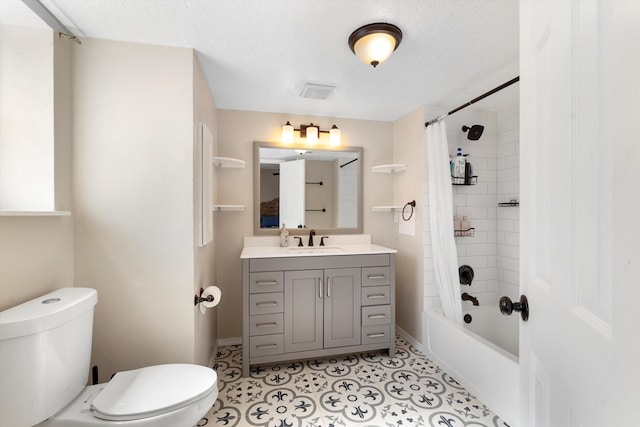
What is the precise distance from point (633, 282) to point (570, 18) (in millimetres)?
528

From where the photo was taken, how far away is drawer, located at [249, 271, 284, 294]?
6.73 ft

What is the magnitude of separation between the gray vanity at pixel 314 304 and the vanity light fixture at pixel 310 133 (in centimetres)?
109

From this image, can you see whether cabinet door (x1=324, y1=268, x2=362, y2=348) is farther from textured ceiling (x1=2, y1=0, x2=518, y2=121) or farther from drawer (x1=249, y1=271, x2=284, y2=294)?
textured ceiling (x1=2, y1=0, x2=518, y2=121)

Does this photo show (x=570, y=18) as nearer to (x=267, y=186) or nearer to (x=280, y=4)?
(x=280, y=4)

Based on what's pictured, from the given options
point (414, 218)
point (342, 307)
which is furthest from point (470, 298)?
point (342, 307)

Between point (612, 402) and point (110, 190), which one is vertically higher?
point (110, 190)

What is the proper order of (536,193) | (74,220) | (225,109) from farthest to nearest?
(225,109), (74,220), (536,193)

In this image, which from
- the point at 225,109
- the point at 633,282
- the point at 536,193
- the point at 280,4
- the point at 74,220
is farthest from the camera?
the point at 225,109

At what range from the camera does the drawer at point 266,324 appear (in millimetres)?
2051

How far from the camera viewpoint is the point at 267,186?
265cm

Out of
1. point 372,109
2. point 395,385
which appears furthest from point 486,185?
point 395,385

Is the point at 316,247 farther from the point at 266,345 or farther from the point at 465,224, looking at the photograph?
the point at 465,224

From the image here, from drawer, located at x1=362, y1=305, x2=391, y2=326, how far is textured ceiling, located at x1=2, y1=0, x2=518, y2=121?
1.76 metres

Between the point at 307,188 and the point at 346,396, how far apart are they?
1.76 m
